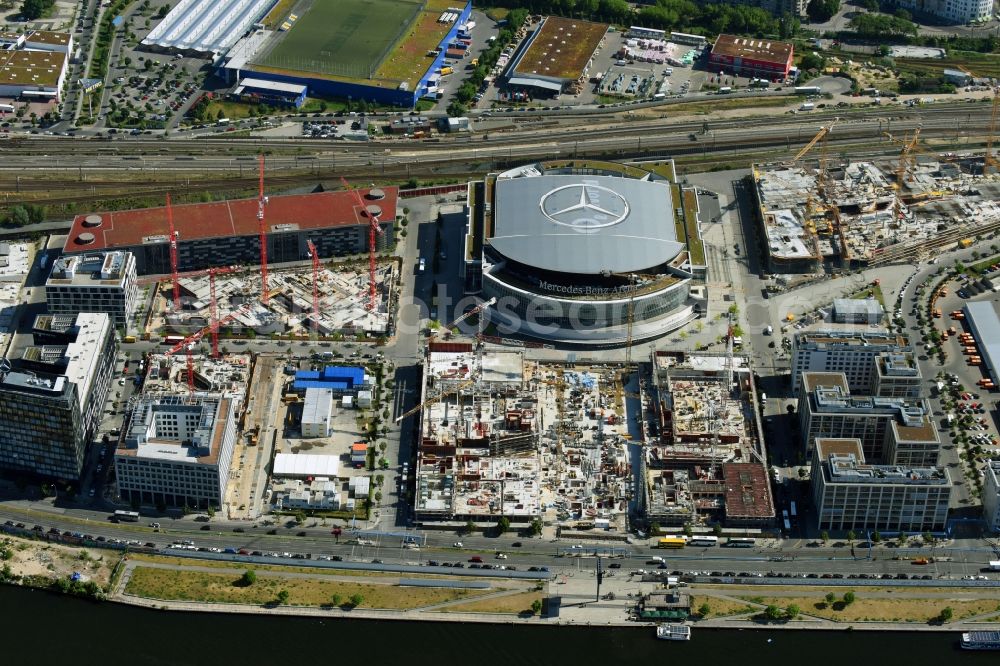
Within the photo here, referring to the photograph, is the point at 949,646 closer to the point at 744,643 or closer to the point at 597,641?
the point at 744,643

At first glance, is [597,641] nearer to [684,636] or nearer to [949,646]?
[684,636]

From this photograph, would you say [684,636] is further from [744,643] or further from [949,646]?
[949,646]

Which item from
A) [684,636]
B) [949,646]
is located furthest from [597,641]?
[949,646]

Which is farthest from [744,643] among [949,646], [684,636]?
[949,646]

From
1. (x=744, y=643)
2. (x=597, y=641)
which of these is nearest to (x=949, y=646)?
(x=744, y=643)
